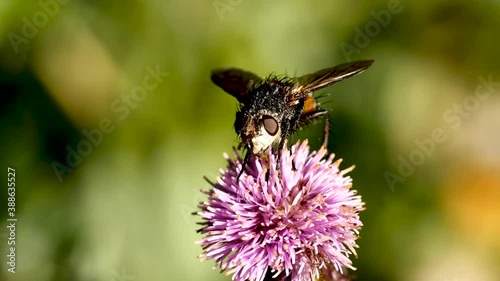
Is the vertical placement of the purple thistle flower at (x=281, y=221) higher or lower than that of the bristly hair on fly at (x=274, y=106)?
lower

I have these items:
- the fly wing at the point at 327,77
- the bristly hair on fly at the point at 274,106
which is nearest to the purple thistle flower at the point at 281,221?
the bristly hair on fly at the point at 274,106

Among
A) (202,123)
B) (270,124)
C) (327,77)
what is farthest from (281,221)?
(202,123)

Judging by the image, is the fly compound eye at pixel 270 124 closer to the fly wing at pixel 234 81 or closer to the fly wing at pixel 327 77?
the fly wing at pixel 327 77

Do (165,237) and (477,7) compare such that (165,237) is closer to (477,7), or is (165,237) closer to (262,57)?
(262,57)

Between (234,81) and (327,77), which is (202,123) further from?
(327,77)

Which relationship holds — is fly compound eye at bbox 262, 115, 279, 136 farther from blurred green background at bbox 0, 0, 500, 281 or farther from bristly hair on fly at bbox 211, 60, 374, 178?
blurred green background at bbox 0, 0, 500, 281

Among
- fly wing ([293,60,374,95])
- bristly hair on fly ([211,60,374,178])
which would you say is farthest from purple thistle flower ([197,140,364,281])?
fly wing ([293,60,374,95])
